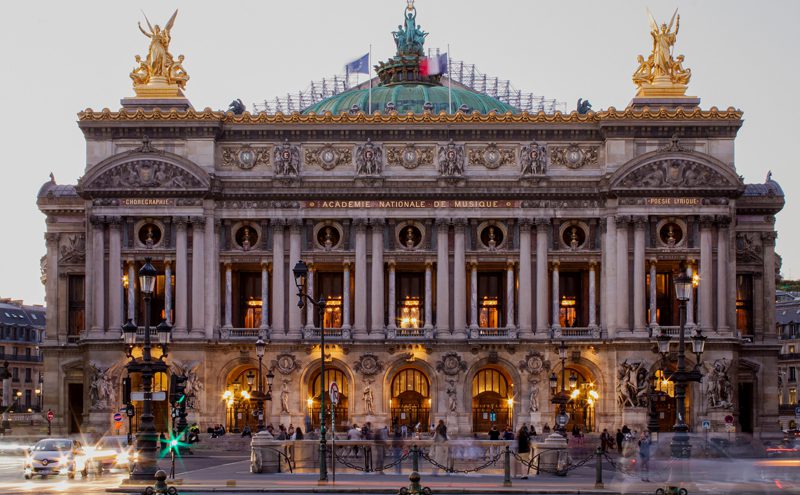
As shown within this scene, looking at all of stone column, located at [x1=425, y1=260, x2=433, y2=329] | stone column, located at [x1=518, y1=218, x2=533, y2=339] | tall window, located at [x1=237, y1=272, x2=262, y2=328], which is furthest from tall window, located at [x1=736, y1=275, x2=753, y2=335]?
tall window, located at [x1=237, y1=272, x2=262, y2=328]

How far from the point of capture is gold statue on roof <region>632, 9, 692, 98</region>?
100375mm

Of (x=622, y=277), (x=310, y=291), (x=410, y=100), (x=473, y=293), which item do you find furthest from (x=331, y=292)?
(x=410, y=100)

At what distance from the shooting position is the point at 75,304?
10400cm

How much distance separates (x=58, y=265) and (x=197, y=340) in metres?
14.6

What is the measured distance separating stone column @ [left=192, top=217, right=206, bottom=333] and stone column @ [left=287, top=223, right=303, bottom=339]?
18.8ft

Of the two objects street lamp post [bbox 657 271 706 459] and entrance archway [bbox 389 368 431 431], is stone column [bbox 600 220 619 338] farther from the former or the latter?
street lamp post [bbox 657 271 706 459]

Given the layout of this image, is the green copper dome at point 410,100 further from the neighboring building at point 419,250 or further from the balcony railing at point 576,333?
the balcony railing at point 576,333

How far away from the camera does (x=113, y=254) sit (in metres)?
96.8

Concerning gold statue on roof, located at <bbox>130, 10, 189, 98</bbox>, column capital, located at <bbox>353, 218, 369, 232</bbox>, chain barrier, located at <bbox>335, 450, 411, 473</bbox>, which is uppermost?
gold statue on roof, located at <bbox>130, 10, 189, 98</bbox>

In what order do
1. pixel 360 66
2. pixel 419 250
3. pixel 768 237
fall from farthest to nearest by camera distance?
pixel 360 66, pixel 768 237, pixel 419 250

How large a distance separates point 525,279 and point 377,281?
9.84 m

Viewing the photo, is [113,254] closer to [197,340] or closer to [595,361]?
[197,340]

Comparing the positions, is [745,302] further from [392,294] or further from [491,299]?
[392,294]

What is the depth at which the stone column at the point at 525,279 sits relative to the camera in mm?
96812
